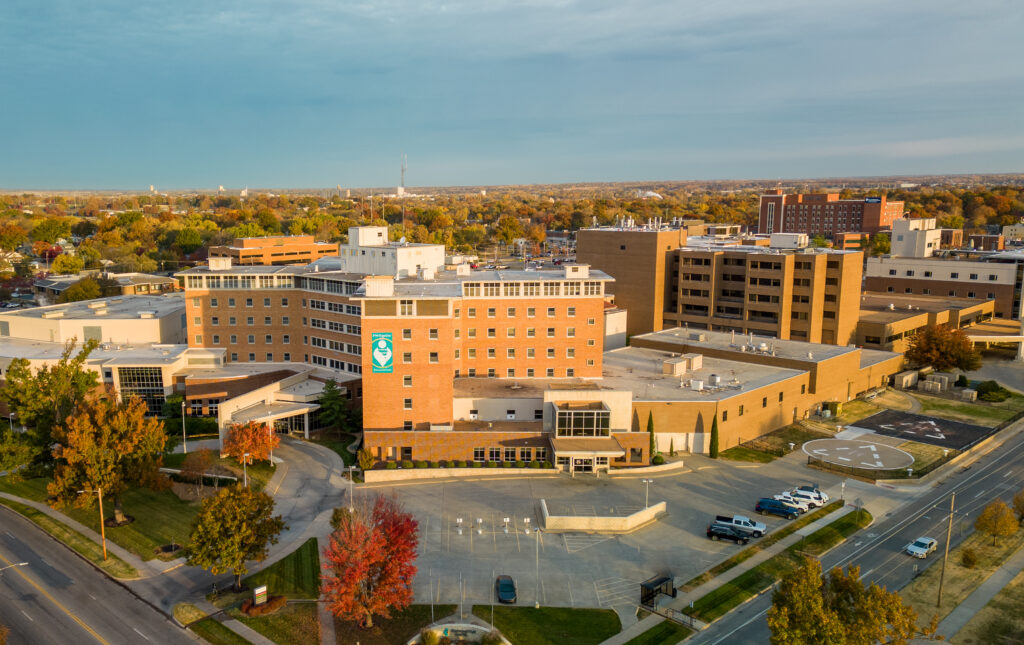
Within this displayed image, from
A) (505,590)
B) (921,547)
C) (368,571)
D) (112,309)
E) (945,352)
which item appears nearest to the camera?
(368,571)

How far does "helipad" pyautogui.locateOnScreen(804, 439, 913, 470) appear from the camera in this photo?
2598 inches

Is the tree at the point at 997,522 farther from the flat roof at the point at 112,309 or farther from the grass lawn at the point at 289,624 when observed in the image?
the flat roof at the point at 112,309

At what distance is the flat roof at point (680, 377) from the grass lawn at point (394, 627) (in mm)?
33236

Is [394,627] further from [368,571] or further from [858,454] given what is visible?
[858,454]

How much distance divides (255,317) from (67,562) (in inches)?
1579

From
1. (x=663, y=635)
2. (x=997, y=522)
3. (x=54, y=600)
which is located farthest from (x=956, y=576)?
(x=54, y=600)

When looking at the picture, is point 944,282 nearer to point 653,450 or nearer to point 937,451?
point 937,451

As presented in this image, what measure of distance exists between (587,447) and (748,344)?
37599 mm

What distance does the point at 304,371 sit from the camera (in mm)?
82000

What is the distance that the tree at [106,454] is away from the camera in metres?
50.8

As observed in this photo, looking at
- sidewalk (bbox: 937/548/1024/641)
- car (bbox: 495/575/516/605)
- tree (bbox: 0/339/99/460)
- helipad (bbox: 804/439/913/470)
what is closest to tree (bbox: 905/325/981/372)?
helipad (bbox: 804/439/913/470)

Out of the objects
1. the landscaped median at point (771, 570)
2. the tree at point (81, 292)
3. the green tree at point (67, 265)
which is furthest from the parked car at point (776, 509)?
the green tree at point (67, 265)

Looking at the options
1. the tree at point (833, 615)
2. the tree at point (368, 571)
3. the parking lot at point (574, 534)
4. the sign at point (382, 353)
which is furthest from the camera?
the sign at point (382, 353)

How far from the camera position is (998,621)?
4141 centimetres
